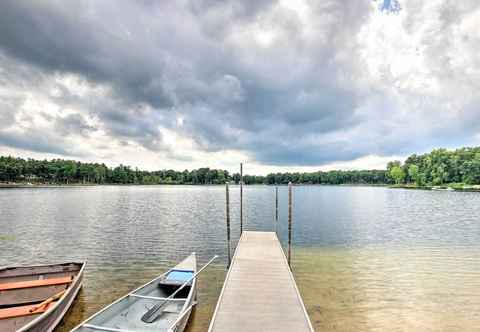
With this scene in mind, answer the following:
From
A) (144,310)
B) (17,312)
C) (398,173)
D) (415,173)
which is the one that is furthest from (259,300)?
(398,173)

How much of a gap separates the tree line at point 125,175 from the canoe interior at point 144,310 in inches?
4918

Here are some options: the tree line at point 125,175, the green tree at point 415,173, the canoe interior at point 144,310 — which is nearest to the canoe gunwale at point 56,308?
the canoe interior at point 144,310

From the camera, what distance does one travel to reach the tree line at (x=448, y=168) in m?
103

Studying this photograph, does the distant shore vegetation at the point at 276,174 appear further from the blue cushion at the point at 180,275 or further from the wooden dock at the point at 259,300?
the blue cushion at the point at 180,275

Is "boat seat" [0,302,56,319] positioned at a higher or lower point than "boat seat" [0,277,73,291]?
higher

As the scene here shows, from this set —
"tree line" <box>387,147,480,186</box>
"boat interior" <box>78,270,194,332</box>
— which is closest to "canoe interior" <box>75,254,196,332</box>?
"boat interior" <box>78,270,194,332</box>

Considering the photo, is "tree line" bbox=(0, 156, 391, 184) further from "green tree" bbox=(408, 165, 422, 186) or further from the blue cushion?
the blue cushion

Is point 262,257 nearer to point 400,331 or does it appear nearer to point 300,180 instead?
point 400,331

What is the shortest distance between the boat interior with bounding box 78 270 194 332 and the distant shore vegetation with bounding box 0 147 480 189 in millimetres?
124523

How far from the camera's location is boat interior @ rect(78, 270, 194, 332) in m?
7.20

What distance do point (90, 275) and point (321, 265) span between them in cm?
1211

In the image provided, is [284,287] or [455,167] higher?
[455,167]

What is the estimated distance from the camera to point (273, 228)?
89.4ft

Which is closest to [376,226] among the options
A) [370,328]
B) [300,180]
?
[370,328]
